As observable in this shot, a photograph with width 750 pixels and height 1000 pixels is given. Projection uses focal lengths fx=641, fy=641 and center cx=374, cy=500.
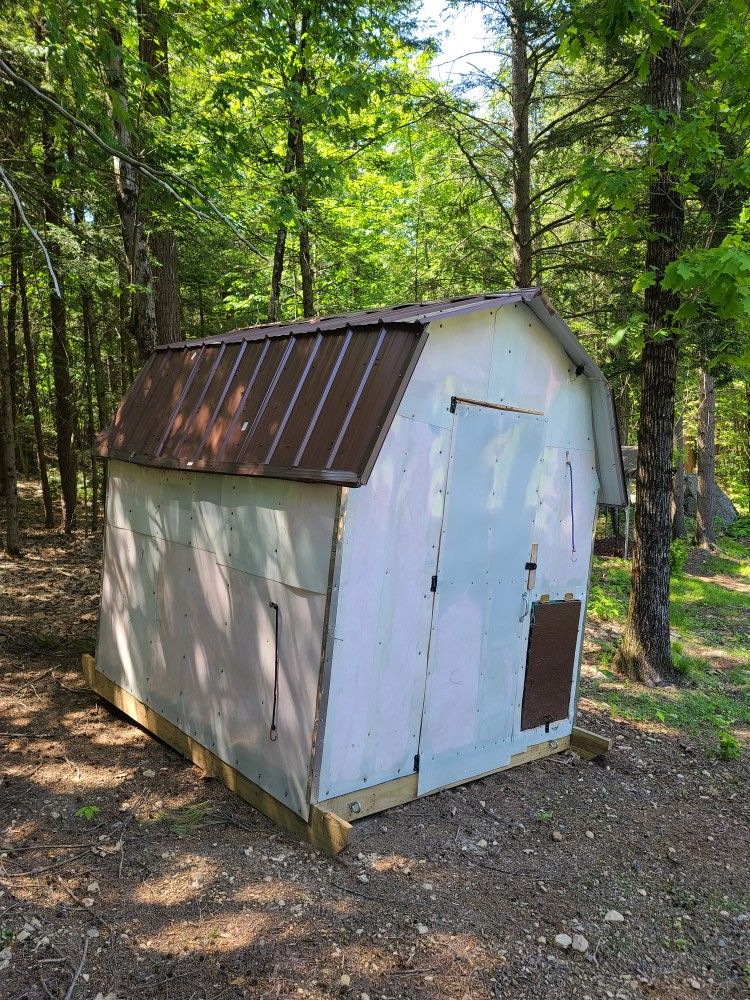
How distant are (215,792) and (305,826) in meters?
0.96

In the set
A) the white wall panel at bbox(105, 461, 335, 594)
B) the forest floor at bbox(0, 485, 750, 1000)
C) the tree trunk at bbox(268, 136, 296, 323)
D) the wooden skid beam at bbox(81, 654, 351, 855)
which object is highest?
the tree trunk at bbox(268, 136, 296, 323)

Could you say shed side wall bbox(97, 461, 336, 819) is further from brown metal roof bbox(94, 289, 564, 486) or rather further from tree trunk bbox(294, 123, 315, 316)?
tree trunk bbox(294, 123, 315, 316)

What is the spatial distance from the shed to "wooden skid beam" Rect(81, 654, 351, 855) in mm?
21

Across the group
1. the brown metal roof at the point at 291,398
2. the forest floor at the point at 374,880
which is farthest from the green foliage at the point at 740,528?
the brown metal roof at the point at 291,398

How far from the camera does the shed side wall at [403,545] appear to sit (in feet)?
13.0

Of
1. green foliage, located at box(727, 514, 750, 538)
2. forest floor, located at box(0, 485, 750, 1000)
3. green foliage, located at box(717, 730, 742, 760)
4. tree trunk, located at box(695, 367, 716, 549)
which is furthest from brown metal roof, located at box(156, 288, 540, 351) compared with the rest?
green foliage, located at box(727, 514, 750, 538)

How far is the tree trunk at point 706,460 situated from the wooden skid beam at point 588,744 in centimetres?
1188

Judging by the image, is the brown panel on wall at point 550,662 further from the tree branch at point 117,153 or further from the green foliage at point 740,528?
the green foliage at point 740,528

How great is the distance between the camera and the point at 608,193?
19.9 ft

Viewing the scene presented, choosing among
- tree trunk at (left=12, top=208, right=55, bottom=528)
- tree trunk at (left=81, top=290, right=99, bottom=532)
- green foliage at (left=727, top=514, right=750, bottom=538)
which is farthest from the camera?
green foliage at (left=727, top=514, right=750, bottom=538)

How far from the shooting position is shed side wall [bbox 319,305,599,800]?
3.96 meters

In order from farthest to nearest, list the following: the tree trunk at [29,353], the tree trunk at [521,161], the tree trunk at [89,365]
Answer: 1. the tree trunk at [89,365]
2. the tree trunk at [29,353]
3. the tree trunk at [521,161]

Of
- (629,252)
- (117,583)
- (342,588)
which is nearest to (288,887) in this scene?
(342,588)

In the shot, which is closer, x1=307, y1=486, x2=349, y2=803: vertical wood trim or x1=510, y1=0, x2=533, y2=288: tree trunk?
x1=307, y1=486, x2=349, y2=803: vertical wood trim
